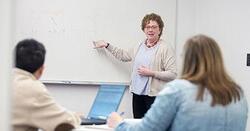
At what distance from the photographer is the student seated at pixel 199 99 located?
1.95 m

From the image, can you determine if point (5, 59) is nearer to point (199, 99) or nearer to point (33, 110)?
point (33, 110)

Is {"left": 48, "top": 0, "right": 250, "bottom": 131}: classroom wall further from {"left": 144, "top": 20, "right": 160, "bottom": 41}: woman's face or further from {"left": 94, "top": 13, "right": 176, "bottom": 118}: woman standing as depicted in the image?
{"left": 144, "top": 20, "right": 160, "bottom": 41}: woman's face

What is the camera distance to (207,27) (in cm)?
463

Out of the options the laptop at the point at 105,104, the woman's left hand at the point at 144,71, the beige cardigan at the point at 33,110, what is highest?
the beige cardigan at the point at 33,110

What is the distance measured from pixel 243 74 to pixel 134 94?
1.02 m

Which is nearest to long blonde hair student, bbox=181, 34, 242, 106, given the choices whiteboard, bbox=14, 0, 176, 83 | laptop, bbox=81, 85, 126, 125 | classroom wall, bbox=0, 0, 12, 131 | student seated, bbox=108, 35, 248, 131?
student seated, bbox=108, 35, 248, 131

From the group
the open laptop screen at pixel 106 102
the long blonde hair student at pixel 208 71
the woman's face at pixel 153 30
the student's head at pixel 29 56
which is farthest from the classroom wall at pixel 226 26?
the student's head at pixel 29 56

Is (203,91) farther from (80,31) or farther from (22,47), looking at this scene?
(80,31)

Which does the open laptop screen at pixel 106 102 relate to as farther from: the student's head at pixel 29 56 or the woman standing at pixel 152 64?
the student's head at pixel 29 56

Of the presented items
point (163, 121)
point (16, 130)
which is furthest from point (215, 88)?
point (16, 130)

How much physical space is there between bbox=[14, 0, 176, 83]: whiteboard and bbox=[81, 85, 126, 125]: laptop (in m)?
1.01

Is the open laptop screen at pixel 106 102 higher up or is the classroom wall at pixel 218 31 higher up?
the classroom wall at pixel 218 31

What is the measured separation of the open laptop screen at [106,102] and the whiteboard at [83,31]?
1.02 meters

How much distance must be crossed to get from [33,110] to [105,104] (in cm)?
140
